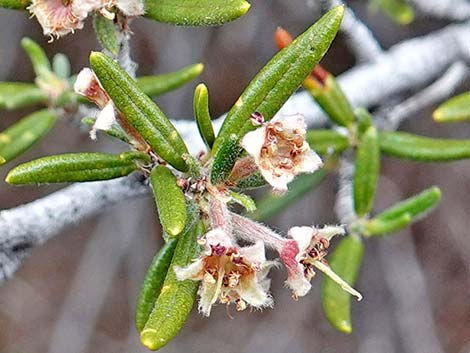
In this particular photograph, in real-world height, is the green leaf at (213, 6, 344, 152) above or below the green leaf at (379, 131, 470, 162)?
above

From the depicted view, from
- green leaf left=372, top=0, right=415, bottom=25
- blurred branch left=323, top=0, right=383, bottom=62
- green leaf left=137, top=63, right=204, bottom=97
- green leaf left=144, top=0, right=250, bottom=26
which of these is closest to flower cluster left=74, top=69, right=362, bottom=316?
green leaf left=144, top=0, right=250, bottom=26

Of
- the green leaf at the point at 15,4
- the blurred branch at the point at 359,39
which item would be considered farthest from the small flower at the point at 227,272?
the blurred branch at the point at 359,39

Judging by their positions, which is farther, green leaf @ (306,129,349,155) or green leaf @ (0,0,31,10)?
green leaf @ (306,129,349,155)

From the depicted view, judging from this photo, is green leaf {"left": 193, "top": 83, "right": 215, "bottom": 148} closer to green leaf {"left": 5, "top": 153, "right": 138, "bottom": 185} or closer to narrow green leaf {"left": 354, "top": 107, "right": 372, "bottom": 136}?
green leaf {"left": 5, "top": 153, "right": 138, "bottom": 185}

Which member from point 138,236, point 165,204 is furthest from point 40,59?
point 138,236

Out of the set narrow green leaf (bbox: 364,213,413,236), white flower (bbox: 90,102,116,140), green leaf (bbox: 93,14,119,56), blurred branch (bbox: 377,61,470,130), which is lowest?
narrow green leaf (bbox: 364,213,413,236)

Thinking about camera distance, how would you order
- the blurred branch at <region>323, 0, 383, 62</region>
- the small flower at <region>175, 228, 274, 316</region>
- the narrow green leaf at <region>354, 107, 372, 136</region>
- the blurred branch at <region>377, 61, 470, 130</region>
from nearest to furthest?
the small flower at <region>175, 228, 274, 316</region> → the narrow green leaf at <region>354, 107, 372, 136</region> → the blurred branch at <region>323, 0, 383, 62</region> → the blurred branch at <region>377, 61, 470, 130</region>

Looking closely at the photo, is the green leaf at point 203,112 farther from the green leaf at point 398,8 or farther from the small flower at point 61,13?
the green leaf at point 398,8

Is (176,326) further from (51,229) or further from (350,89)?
(350,89)
